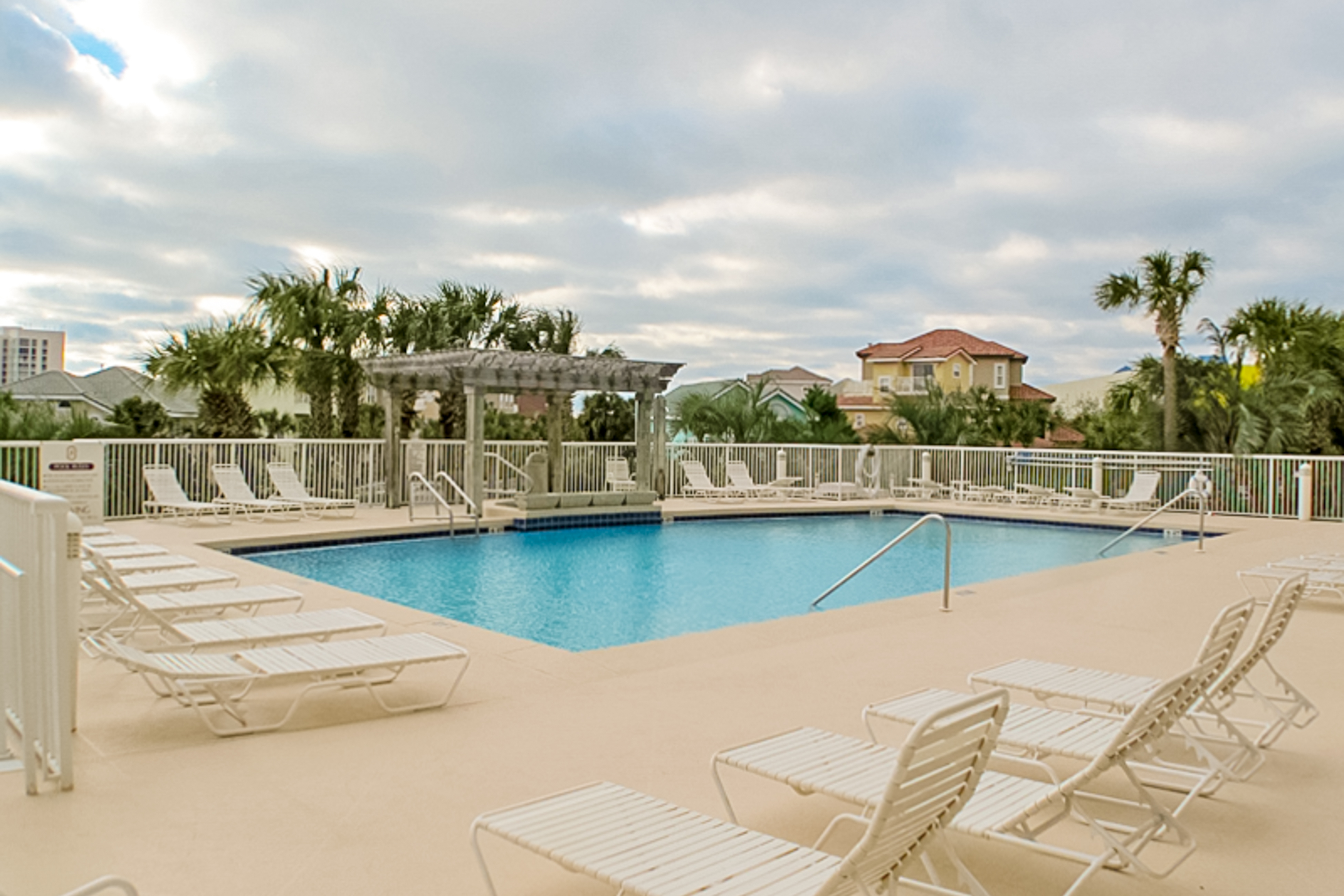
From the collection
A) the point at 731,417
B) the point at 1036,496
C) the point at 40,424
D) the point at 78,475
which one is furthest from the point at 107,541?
the point at 731,417

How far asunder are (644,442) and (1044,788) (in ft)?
49.5

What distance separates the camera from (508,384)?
1602 cm

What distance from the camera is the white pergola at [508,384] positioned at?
15.5 metres

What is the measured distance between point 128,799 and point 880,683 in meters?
3.55

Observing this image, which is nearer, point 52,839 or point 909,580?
point 52,839

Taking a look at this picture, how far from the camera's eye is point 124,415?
1864 cm

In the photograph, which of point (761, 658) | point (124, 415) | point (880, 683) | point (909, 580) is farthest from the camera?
point (124, 415)

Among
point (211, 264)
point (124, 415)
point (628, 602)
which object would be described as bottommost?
point (628, 602)

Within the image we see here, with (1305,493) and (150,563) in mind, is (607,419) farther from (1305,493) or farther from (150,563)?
(150,563)

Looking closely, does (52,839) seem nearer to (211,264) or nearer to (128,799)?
(128,799)

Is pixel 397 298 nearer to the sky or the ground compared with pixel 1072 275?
nearer to the ground

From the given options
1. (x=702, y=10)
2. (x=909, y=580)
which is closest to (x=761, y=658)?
(x=909, y=580)

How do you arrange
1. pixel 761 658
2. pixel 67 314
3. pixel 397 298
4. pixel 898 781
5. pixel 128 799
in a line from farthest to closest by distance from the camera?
1. pixel 67 314
2. pixel 397 298
3. pixel 761 658
4. pixel 128 799
5. pixel 898 781

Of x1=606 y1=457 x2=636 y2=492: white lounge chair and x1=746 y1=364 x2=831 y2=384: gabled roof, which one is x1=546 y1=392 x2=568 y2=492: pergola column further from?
x1=746 y1=364 x2=831 y2=384: gabled roof
